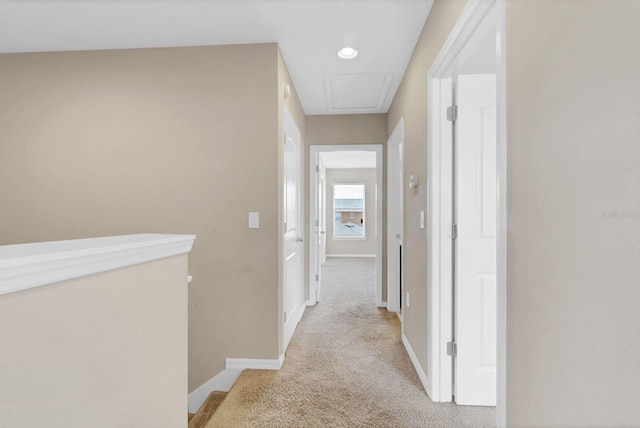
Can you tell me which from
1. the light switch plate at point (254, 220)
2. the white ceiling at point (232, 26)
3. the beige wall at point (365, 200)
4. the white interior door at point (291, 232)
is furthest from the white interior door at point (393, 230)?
the beige wall at point (365, 200)

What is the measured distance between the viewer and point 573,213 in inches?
30.5

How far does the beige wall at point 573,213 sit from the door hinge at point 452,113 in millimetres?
875

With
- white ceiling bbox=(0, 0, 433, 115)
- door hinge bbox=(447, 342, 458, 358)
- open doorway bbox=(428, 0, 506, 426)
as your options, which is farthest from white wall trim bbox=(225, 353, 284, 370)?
white ceiling bbox=(0, 0, 433, 115)

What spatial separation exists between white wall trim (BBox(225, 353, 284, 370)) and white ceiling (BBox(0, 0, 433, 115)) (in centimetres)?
232

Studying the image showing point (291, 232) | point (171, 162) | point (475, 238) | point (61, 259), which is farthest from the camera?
point (291, 232)

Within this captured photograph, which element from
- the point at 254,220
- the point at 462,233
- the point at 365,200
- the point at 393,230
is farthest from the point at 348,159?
the point at 462,233

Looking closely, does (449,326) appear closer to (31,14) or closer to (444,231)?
(444,231)

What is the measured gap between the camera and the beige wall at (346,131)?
396 centimetres

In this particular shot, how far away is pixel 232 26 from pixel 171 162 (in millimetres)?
1054

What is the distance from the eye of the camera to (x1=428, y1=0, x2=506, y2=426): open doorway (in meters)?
1.88

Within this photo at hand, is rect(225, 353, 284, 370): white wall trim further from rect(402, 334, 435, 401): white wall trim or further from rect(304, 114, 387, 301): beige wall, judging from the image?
rect(304, 114, 387, 301): beige wall

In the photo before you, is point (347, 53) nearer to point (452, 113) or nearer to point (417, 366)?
point (452, 113)

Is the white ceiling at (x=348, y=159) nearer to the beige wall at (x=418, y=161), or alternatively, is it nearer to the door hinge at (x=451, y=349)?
the beige wall at (x=418, y=161)

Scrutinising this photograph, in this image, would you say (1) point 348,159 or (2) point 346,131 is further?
(1) point 348,159
